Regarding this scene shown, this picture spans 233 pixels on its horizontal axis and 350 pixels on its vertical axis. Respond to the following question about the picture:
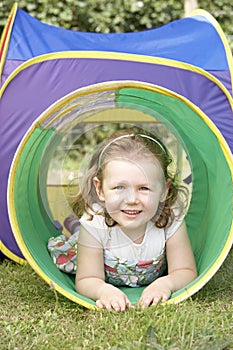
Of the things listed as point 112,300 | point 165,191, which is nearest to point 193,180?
point 165,191

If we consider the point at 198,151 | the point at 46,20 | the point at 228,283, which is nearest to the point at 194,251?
the point at 228,283

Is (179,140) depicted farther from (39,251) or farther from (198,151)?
(39,251)

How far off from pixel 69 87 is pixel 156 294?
1.10 meters

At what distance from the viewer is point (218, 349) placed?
6.12ft

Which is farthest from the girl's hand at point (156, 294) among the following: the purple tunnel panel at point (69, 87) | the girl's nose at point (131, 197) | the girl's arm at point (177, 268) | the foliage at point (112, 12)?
the foliage at point (112, 12)

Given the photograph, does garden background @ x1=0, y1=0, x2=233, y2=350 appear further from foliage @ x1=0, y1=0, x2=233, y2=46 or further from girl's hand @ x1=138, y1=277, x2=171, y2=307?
foliage @ x1=0, y1=0, x2=233, y2=46

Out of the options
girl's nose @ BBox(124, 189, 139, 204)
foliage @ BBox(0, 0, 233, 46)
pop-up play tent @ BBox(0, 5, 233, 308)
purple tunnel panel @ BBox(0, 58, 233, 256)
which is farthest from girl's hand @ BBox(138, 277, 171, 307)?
foliage @ BBox(0, 0, 233, 46)

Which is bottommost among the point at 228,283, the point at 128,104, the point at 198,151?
the point at 228,283

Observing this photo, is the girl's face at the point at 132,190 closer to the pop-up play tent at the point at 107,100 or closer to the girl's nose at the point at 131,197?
the girl's nose at the point at 131,197

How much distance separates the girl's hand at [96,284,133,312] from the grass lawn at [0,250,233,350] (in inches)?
1.7

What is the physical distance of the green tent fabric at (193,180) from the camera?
2.33m

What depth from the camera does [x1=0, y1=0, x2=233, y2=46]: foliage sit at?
6297 millimetres

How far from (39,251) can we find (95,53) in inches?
36.5

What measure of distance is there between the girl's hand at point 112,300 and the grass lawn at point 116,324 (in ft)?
0.14
